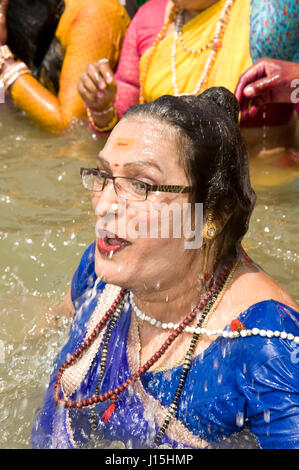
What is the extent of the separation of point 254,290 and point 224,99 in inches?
19.8

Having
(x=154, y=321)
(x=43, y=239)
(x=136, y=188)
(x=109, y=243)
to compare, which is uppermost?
(x=136, y=188)

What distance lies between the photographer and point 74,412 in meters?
1.92

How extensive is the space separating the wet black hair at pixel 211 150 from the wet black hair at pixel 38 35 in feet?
9.20

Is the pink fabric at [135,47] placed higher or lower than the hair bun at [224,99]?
lower

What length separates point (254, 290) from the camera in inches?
67.4

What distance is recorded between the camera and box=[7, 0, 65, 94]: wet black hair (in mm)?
4375

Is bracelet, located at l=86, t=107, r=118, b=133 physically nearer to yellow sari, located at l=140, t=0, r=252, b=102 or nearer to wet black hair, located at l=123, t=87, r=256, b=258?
yellow sari, located at l=140, t=0, r=252, b=102

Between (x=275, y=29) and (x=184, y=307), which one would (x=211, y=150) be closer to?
(x=184, y=307)

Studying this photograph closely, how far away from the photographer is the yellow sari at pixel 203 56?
3.36 meters

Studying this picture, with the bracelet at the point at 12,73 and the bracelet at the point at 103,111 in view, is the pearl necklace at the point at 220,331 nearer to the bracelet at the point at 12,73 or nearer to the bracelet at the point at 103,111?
the bracelet at the point at 103,111

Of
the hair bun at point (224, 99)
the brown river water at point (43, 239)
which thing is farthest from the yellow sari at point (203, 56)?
the hair bun at point (224, 99)

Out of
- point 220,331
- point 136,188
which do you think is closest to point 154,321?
point 220,331
